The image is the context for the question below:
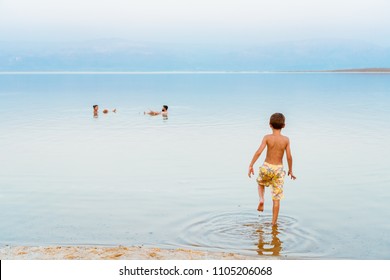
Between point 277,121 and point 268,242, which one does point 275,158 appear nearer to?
point 277,121

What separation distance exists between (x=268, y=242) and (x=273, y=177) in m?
1.13

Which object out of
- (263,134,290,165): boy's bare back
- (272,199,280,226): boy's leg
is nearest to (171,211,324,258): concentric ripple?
(272,199,280,226): boy's leg

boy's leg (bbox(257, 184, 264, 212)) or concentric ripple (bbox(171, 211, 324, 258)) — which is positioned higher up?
boy's leg (bbox(257, 184, 264, 212))

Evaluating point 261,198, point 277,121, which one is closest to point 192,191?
point 261,198

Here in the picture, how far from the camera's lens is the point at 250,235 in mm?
9781

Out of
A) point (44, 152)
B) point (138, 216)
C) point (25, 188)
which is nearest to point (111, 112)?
point (44, 152)

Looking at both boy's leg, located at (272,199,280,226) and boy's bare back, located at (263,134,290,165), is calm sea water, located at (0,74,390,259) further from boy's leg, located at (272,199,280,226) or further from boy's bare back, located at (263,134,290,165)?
boy's bare back, located at (263,134,290,165)

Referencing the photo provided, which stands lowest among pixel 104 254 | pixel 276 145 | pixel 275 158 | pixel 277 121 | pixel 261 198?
pixel 104 254

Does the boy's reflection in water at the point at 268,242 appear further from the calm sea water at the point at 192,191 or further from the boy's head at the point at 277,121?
the boy's head at the point at 277,121

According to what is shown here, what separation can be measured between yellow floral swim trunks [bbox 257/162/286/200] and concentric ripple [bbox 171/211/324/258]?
724 mm

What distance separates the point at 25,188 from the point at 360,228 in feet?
26.2

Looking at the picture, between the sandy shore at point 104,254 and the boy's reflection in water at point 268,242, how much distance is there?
73 cm

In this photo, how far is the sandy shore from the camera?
25.9 ft

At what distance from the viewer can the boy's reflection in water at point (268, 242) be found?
906cm
